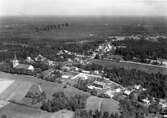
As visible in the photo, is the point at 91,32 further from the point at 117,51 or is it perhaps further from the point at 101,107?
the point at 101,107

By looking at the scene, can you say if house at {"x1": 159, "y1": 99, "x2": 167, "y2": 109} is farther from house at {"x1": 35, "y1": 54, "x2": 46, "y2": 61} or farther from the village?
house at {"x1": 35, "y1": 54, "x2": 46, "y2": 61}

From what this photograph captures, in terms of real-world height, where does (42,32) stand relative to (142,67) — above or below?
above

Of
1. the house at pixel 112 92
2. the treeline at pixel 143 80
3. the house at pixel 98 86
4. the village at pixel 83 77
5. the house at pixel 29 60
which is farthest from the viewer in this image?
the house at pixel 29 60

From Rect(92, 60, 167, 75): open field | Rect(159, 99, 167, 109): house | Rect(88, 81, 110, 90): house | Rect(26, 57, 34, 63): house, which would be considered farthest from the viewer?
Rect(26, 57, 34, 63): house

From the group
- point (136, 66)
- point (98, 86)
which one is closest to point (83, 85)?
point (98, 86)

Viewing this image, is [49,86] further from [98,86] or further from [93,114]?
[93,114]

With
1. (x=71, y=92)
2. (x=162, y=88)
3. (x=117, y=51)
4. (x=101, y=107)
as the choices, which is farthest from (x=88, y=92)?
(x=117, y=51)

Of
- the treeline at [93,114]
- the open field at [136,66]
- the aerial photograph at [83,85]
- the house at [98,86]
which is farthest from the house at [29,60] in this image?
the treeline at [93,114]

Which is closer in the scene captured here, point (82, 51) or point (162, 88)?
point (162, 88)

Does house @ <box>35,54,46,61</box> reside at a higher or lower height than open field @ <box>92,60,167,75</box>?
higher

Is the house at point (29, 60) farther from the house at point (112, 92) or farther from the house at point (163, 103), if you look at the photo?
the house at point (163, 103)

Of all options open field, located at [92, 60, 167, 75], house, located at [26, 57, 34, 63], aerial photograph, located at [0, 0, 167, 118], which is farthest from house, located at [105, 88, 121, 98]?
house, located at [26, 57, 34, 63]
